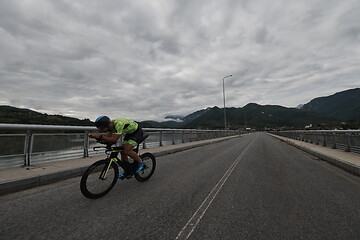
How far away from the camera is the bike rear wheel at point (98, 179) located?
3.57 m

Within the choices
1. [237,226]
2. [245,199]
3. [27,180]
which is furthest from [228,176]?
[27,180]

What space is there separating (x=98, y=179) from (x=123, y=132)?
46.8 inches

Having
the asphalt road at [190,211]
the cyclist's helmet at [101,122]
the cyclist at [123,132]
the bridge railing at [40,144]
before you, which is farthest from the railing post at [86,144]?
the cyclist's helmet at [101,122]

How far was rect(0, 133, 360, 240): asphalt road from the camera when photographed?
2430 millimetres

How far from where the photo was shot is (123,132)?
14.6ft

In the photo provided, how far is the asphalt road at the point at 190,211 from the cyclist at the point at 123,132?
28.3 inches

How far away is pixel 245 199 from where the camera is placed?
360cm

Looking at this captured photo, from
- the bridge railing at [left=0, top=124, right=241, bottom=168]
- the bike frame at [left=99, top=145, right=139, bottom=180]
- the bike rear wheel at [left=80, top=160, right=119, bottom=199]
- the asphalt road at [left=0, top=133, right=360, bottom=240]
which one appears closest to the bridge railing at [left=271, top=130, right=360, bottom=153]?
the asphalt road at [left=0, top=133, right=360, bottom=240]

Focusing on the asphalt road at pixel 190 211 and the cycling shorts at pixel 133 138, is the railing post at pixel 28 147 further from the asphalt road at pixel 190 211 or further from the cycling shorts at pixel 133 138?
the cycling shorts at pixel 133 138

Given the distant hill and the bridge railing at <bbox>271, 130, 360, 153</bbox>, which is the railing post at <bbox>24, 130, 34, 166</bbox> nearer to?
the bridge railing at <bbox>271, 130, 360, 153</bbox>

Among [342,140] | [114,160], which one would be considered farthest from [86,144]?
[342,140]

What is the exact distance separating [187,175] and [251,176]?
A: 190cm

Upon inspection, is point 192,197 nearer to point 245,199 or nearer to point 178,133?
point 245,199

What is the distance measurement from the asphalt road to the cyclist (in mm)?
719
